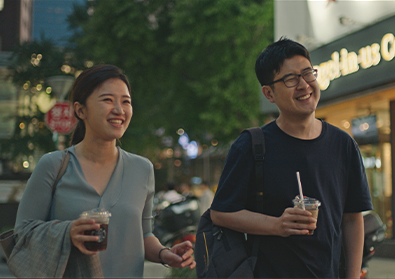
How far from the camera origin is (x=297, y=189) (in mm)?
2305

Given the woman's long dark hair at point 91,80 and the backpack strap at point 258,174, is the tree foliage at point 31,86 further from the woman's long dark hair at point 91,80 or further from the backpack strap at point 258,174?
the backpack strap at point 258,174

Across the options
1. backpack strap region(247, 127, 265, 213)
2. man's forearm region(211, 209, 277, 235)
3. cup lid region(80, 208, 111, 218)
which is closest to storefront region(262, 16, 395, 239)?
backpack strap region(247, 127, 265, 213)

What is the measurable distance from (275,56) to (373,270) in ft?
24.6

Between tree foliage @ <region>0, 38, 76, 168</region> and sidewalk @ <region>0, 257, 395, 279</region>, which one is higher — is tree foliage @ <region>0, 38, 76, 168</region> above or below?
above

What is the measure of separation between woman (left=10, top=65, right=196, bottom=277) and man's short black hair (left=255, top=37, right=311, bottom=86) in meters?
0.72

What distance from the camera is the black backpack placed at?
7.50ft

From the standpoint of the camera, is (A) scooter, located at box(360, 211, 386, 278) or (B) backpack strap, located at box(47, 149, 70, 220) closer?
(B) backpack strap, located at box(47, 149, 70, 220)

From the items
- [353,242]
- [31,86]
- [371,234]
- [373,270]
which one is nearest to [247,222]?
[353,242]

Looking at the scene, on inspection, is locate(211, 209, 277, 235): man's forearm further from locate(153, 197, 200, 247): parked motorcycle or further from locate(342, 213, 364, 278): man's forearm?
locate(153, 197, 200, 247): parked motorcycle

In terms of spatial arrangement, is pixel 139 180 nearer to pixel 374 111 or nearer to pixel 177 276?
pixel 177 276

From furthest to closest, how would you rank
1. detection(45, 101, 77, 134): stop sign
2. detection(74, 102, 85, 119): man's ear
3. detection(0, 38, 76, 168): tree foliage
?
detection(0, 38, 76, 168): tree foliage < detection(45, 101, 77, 134): stop sign < detection(74, 102, 85, 119): man's ear

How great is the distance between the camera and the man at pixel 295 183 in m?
2.27

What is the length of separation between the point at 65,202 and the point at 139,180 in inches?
15.9

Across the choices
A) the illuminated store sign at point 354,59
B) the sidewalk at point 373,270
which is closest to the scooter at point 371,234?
the sidewalk at point 373,270
